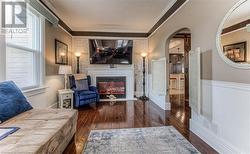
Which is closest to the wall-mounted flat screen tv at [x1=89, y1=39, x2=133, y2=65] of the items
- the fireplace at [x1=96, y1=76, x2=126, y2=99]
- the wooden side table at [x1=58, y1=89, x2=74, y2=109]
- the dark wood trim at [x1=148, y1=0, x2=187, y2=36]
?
the fireplace at [x1=96, y1=76, x2=126, y2=99]

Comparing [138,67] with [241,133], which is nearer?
[241,133]

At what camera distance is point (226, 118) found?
226 cm

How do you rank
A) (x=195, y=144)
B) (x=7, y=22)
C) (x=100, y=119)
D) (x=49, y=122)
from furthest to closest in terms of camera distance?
(x=100, y=119)
(x=7, y=22)
(x=195, y=144)
(x=49, y=122)

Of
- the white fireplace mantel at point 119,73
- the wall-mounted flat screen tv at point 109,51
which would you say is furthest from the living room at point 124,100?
the wall-mounted flat screen tv at point 109,51

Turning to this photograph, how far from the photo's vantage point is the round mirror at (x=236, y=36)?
1.90 m

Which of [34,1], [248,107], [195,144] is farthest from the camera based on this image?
[34,1]

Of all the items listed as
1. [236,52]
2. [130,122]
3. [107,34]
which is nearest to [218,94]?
[236,52]

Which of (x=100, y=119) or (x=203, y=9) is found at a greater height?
(x=203, y=9)

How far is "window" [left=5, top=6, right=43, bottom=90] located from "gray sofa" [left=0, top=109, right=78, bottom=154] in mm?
983

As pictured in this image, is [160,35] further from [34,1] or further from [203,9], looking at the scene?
[34,1]

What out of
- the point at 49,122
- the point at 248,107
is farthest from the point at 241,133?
the point at 49,122

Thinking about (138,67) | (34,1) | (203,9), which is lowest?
(138,67)

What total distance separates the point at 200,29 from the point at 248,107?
157cm

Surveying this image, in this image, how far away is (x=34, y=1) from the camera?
10.6ft
